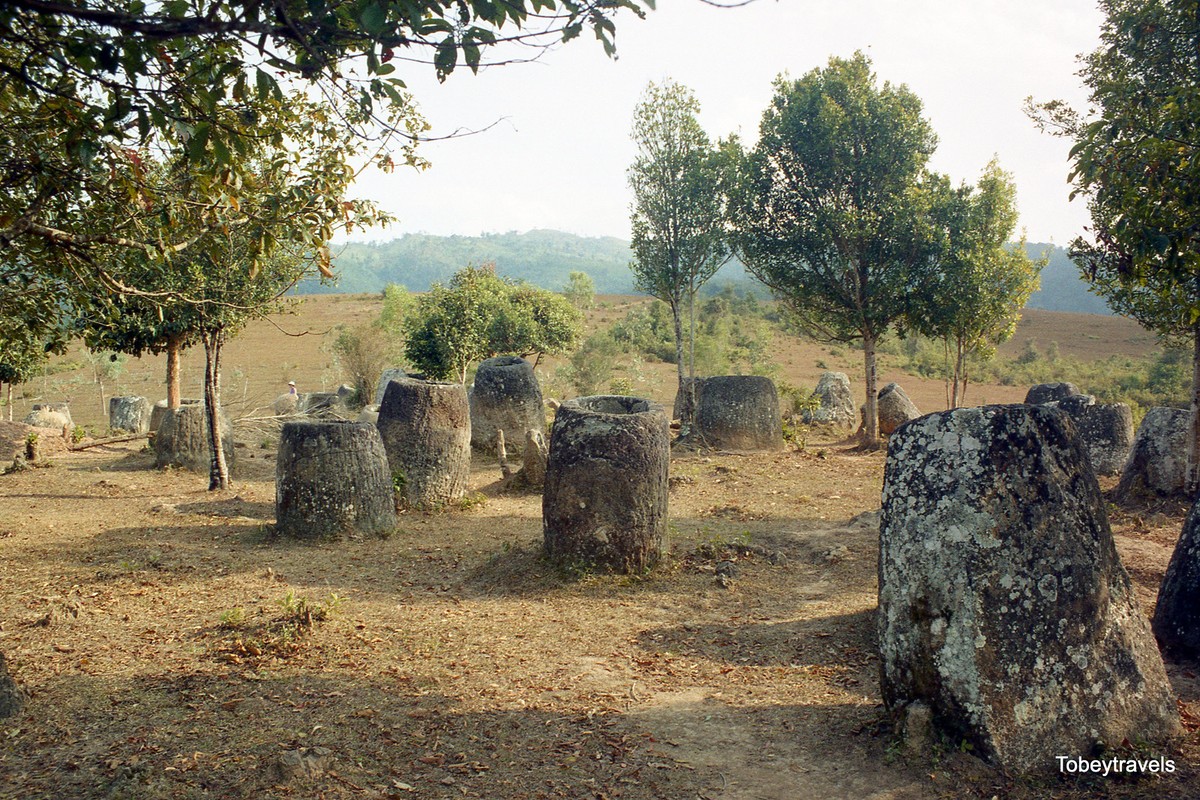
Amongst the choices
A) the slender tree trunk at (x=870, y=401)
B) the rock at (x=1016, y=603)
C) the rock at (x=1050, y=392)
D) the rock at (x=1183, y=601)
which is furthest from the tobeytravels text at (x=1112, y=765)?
the rock at (x=1050, y=392)

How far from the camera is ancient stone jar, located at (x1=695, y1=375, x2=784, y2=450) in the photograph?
16125 mm

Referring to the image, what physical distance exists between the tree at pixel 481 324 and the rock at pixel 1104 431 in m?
13.4

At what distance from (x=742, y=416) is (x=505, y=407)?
14.8 ft

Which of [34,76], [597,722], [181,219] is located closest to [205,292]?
[181,219]

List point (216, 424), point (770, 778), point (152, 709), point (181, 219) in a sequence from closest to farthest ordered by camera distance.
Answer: point (770, 778), point (152, 709), point (181, 219), point (216, 424)

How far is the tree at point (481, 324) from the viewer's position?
2231cm

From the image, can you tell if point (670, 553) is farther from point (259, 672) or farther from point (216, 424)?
point (216, 424)

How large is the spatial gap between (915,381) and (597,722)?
38748 millimetres

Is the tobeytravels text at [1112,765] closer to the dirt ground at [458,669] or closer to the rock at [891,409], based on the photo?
the dirt ground at [458,669]

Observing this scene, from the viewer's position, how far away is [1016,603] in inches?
153

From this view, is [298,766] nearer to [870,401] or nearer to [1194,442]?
[1194,442]

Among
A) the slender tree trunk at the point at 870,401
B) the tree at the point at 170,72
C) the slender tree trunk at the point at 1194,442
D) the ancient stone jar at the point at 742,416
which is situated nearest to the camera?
the tree at the point at 170,72

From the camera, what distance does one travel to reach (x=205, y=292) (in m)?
11.1

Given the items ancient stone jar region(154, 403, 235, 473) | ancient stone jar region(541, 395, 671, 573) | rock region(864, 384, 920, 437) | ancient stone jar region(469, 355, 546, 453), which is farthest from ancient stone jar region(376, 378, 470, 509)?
rock region(864, 384, 920, 437)
